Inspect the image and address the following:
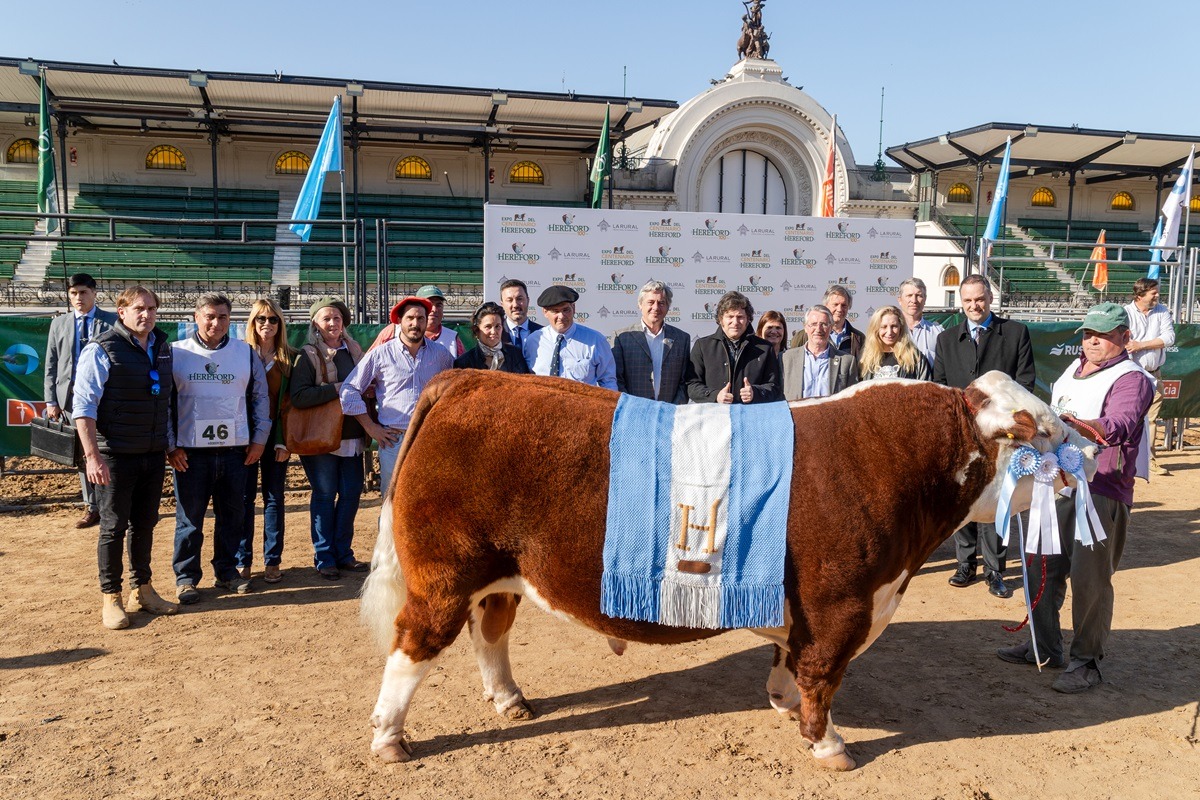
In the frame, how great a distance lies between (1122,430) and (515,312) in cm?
380

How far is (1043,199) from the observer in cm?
2798

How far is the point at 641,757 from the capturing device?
3.66m

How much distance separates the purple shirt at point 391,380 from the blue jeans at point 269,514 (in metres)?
0.87

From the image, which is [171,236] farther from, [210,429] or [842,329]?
[842,329]

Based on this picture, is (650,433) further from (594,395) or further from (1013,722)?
(1013,722)

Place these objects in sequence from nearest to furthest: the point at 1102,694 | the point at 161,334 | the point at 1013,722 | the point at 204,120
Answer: the point at 1013,722 → the point at 1102,694 → the point at 161,334 → the point at 204,120

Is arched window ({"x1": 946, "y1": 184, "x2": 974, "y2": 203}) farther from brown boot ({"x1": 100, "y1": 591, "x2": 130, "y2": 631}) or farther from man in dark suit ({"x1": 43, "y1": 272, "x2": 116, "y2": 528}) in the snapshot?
brown boot ({"x1": 100, "y1": 591, "x2": 130, "y2": 631})

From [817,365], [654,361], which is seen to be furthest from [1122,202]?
[654,361]

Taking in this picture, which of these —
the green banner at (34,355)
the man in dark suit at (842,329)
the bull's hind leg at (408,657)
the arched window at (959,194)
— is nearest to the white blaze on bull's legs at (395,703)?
the bull's hind leg at (408,657)

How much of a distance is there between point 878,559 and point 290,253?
18843 millimetres

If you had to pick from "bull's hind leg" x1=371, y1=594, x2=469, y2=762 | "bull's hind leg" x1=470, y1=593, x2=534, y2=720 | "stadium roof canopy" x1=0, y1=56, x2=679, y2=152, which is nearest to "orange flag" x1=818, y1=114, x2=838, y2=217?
"stadium roof canopy" x1=0, y1=56, x2=679, y2=152

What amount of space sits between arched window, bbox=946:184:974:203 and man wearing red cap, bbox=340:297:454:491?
84.9 ft

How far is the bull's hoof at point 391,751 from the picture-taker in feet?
11.7

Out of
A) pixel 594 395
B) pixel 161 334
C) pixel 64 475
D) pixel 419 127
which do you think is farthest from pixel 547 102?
pixel 594 395
